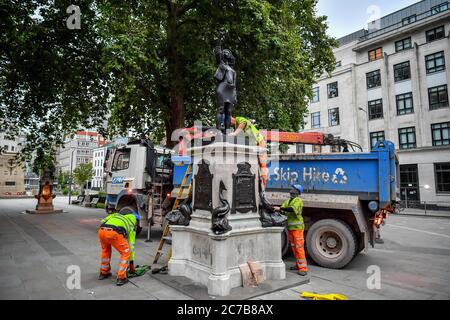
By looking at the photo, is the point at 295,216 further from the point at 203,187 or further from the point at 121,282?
the point at 121,282

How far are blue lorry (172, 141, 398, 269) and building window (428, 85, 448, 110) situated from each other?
24423 mm

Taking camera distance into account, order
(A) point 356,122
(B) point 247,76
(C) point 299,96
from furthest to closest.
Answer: (A) point 356,122 < (C) point 299,96 < (B) point 247,76

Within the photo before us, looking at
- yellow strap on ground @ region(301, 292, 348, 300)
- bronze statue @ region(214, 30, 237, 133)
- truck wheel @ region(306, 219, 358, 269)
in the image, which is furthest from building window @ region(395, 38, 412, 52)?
yellow strap on ground @ region(301, 292, 348, 300)

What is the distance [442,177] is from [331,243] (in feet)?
79.5

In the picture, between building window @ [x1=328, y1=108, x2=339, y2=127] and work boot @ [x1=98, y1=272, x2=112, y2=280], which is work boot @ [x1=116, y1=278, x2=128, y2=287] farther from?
building window @ [x1=328, y1=108, x2=339, y2=127]

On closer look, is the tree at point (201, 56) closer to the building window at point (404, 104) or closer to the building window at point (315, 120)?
the building window at point (404, 104)

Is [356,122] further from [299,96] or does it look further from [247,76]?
[247,76]

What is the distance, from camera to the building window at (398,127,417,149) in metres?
27.0

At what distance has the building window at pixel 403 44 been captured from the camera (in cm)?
2855

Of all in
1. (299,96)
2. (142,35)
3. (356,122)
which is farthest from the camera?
(356,122)

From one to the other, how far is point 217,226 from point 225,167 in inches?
44.3

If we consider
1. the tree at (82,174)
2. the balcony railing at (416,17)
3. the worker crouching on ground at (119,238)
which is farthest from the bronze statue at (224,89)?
the tree at (82,174)

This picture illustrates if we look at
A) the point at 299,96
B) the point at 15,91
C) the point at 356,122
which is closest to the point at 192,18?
the point at 299,96
